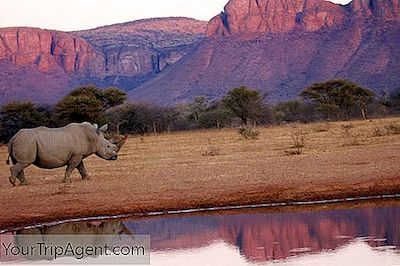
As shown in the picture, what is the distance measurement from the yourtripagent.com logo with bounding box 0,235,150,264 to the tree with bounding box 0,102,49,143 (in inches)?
1652

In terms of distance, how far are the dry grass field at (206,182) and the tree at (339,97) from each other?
34252 mm

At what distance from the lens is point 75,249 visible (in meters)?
12.4

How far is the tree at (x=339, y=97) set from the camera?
6281 cm

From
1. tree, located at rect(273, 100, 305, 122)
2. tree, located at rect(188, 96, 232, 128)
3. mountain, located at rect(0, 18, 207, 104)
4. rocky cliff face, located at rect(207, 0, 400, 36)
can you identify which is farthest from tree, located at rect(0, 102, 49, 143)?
mountain, located at rect(0, 18, 207, 104)

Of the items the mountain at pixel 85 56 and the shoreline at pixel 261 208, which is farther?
the mountain at pixel 85 56

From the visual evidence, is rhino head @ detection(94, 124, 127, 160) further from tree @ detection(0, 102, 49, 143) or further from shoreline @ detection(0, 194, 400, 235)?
tree @ detection(0, 102, 49, 143)

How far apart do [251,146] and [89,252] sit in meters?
20.0

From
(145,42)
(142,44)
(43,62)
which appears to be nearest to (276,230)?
(43,62)

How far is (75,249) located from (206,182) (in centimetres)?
711

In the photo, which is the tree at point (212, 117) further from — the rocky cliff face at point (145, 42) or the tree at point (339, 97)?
the rocky cliff face at point (145, 42)

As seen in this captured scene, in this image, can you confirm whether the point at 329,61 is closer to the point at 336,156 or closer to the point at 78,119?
the point at 78,119

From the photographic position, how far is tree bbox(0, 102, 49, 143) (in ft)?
181

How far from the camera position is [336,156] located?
24.3 m

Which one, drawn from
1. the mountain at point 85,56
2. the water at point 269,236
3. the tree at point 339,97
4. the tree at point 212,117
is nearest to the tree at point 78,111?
the tree at point 212,117
